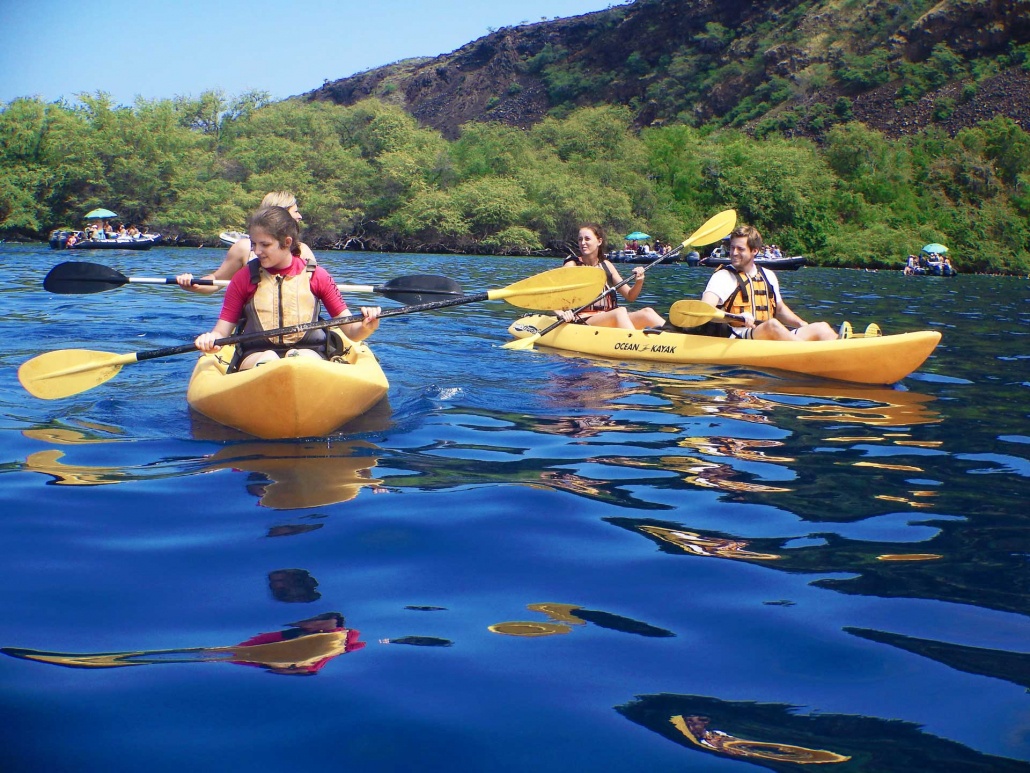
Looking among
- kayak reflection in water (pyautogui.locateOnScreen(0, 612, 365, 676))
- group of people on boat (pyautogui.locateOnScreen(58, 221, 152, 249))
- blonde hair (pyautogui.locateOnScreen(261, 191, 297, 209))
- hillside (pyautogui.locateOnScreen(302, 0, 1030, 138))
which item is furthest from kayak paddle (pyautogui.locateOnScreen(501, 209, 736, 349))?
hillside (pyautogui.locateOnScreen(302, 0, 1030, 138))

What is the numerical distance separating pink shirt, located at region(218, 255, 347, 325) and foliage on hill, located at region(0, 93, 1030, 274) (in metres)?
37.8

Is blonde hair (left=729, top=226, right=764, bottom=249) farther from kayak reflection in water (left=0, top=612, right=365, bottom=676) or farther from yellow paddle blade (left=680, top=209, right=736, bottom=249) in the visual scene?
kayak reflection in water (left=0, top=612, right=365, bottom=676)

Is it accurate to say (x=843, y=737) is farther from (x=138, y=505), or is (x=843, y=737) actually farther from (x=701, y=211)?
(x=701, y=211)

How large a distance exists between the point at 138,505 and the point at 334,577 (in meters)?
1.06

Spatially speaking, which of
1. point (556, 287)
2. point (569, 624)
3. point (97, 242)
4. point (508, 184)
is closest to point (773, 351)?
point (556, 287)

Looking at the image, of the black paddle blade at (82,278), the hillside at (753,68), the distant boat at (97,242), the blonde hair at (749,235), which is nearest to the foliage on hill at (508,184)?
the hillside at (753,68)

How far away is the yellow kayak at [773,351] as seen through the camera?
6.32 meters

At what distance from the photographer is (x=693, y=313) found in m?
7.16

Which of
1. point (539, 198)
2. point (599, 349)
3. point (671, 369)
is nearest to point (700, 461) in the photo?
point (671, 369)

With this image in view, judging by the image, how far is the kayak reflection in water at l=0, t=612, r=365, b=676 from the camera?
204cm

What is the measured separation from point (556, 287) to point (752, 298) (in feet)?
5.45

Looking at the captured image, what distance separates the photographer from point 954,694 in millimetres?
1976

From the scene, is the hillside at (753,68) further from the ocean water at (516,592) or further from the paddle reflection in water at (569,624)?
the paddle reflection in water at (569,624)

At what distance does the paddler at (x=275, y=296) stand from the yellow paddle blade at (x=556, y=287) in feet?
5.25
